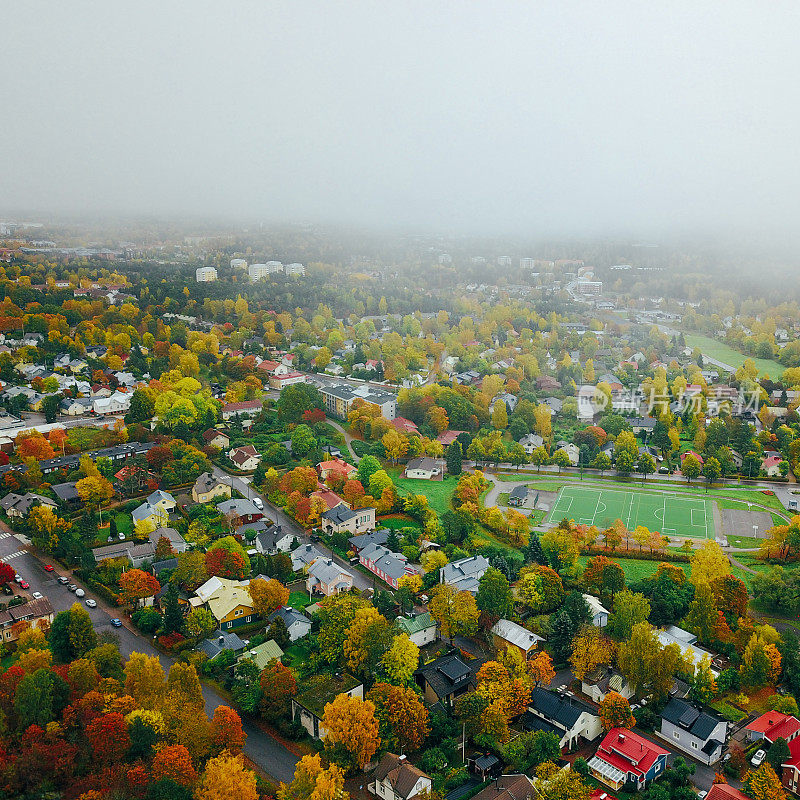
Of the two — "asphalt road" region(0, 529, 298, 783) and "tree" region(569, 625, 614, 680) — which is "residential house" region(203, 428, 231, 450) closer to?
"asphalt road" region(0, 529, 298, 783)

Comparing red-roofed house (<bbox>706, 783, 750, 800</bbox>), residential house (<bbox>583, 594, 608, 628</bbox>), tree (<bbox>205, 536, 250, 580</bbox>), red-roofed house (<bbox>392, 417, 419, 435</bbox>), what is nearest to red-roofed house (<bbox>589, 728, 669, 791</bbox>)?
red-roofed house (<bbox>706, 783, 750, 800</bbox>)

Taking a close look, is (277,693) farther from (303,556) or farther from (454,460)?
(454,460)

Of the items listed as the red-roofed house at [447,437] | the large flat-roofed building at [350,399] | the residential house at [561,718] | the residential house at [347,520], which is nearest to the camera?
the residential house at [561,718]

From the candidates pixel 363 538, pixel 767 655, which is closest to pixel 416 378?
pixel 363 538

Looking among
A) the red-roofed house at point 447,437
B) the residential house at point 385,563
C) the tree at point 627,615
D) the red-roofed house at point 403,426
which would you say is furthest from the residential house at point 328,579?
the red-roofed house at point 447,437

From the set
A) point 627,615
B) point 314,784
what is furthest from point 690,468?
point 314,784

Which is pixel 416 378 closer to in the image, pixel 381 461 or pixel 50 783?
pixel 381 461

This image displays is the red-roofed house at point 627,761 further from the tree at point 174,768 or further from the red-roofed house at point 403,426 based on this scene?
the red-roofed house at point 403,426
